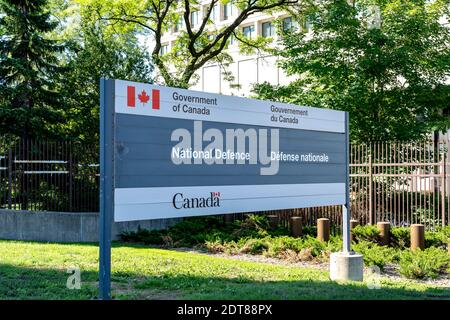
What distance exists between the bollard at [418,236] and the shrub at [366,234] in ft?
2.94

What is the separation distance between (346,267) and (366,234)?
15.0ft

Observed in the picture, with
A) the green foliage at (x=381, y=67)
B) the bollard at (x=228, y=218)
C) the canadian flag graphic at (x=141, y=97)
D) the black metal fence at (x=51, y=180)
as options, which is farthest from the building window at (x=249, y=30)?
the canadian flag graphic at (x=141, y=97)

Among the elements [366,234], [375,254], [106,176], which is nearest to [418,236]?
[366,234]

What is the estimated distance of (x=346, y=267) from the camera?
9.57 metres

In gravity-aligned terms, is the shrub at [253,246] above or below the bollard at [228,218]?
below

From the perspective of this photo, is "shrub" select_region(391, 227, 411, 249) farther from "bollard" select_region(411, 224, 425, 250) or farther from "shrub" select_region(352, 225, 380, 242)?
"bollard" select_region(411, 224, 425, 250)

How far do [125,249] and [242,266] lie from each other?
11.5 feet

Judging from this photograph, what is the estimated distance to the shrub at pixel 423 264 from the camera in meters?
10.8

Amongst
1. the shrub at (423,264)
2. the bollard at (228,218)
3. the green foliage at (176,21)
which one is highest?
the green foliage at (176,21)

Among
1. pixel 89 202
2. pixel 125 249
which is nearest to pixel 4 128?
pixel 89 202

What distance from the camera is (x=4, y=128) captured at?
19.6 meters

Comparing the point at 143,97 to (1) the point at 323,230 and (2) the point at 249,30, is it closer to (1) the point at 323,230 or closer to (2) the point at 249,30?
(1) the point at 323,230

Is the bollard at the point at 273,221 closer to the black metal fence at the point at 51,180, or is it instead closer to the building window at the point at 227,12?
the black metal fence at the point at 51,180
